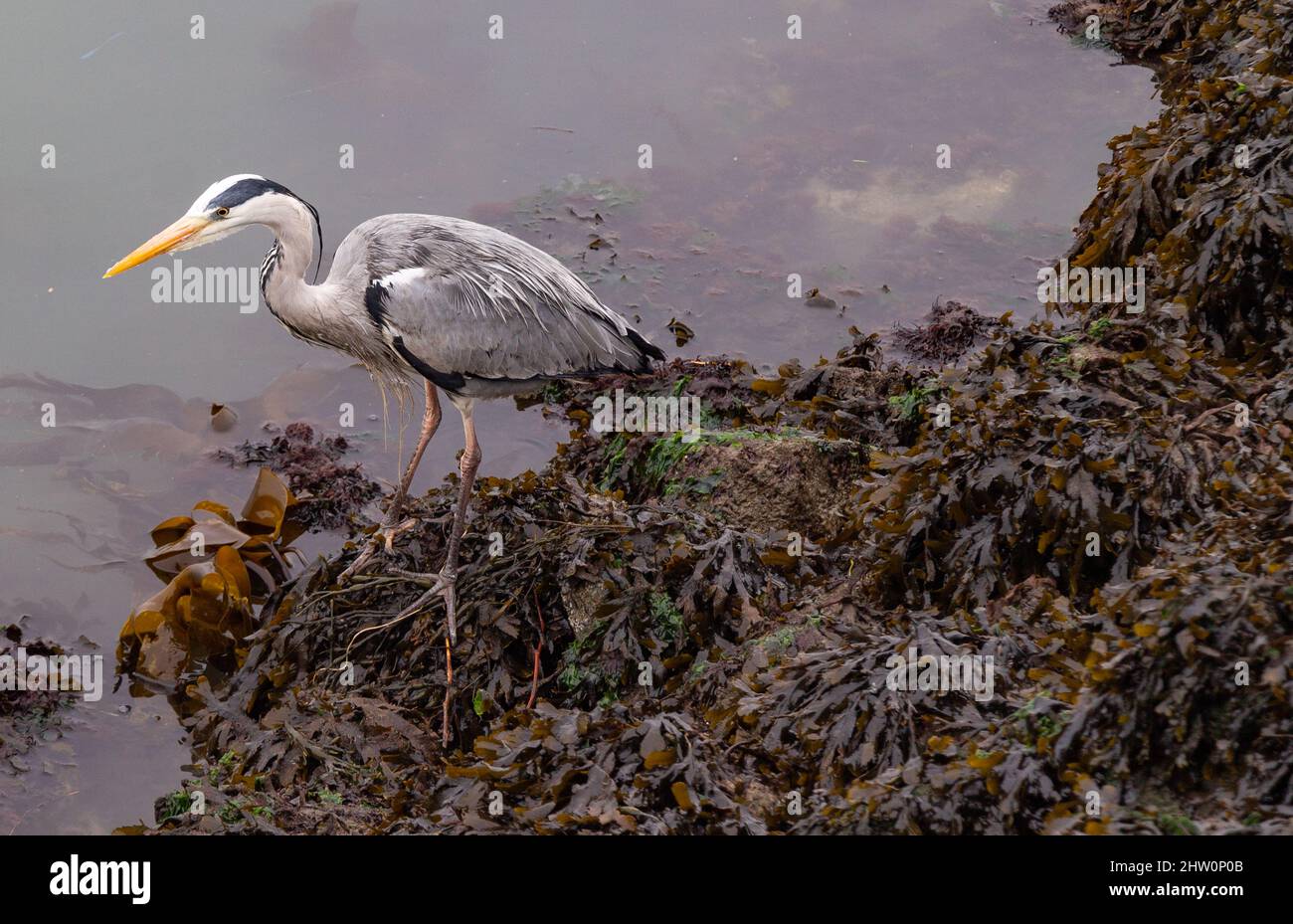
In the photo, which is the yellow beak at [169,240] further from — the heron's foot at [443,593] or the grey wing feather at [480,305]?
the heron's foot at [443,593]

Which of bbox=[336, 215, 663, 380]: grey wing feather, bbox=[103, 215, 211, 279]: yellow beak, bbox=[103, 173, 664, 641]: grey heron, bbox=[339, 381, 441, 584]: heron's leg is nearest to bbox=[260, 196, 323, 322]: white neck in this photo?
bbox=[103, 173, 664, 641]: grey heron

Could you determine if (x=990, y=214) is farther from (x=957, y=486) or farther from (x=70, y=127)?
(x=70, y=127)

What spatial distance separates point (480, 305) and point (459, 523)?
1.00 m

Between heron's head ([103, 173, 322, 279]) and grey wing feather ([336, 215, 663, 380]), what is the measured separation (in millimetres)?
445

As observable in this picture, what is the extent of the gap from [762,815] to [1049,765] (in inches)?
33.7

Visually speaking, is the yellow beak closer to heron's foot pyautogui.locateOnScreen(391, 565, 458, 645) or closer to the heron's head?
the heron's head

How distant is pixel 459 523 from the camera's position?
6.13m

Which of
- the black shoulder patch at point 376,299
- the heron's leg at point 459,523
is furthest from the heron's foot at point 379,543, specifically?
the black shoulder patch at point 376,299

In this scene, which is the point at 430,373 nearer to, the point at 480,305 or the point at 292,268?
the point at 480,305

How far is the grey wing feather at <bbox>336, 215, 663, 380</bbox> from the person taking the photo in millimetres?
6262

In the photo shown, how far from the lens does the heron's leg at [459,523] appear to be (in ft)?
19.2

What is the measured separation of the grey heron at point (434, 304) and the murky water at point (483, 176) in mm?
1377

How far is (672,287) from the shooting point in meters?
9.01

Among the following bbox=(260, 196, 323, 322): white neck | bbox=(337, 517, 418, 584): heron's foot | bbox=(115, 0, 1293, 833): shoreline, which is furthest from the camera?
bbox=(337, 517, 418, 584): heron's foot
